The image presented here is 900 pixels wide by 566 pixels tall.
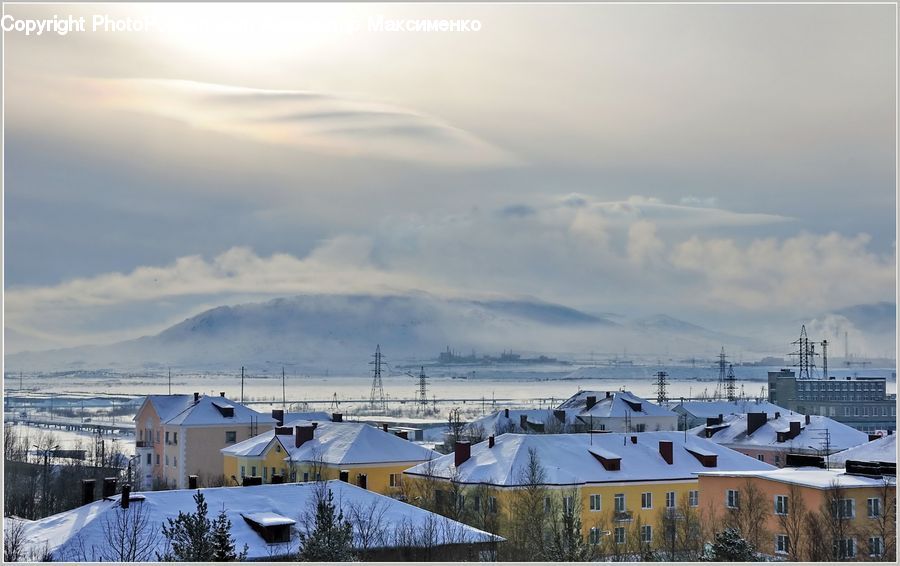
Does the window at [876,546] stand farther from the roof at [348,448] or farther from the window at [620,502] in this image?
the roof at [348,448]

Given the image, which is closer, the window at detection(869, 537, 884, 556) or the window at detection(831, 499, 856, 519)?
the window at detection(869, 537, 884, 556)

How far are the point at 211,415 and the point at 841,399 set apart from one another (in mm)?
63175

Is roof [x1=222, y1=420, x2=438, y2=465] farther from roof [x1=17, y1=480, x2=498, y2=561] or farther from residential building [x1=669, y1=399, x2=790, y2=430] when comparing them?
residential building [x1=669, y1=399, x2=790, y2=430]

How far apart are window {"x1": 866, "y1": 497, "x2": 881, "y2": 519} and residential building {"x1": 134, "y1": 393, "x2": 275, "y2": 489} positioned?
2819 centimetres

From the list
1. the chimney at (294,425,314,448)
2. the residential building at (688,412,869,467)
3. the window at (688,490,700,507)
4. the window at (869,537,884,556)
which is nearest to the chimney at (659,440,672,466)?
the window at (688,490,700,507)

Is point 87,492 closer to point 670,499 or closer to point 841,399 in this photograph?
point 670,499

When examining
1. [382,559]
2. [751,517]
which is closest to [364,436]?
[751,517]

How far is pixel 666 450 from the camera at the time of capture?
36.2 meters

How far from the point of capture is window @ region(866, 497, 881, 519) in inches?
994

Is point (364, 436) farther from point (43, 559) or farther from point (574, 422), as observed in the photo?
point (574, 422)

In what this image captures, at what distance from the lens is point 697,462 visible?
1437 inches

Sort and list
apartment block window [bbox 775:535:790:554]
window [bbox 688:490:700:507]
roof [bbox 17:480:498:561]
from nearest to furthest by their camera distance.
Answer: roof [bbox 17:480:498:561], apartment block window [bbox 775:535:790:554], window [bbox 688:490:700:507]

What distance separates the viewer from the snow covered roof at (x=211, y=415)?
47938 mm

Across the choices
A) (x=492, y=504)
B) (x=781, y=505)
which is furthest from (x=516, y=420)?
(x=781, y=505)
